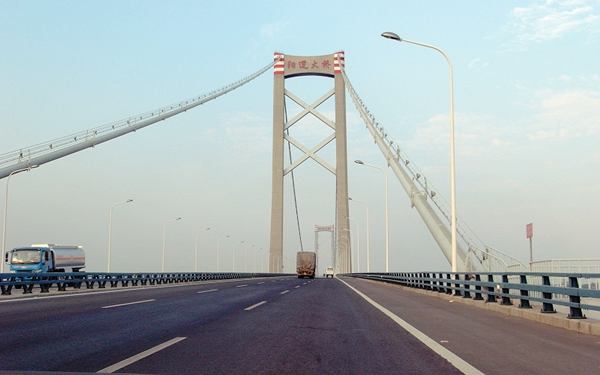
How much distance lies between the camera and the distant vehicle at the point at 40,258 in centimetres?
4191

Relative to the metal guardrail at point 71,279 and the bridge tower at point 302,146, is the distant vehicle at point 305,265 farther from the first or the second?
the metal guardrail at point 71,279

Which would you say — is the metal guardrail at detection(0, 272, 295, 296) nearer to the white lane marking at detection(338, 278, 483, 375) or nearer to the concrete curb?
the concrete curb

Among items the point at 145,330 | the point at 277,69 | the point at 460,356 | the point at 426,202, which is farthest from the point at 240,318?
the point at 277,69

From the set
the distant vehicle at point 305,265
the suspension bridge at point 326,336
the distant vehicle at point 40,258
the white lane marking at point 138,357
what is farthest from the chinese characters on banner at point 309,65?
the white lane marking at point 138,357

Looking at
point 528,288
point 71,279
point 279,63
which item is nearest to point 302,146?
point 279,63

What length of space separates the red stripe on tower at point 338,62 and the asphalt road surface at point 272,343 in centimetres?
7389

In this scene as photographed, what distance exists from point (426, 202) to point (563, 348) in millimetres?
30697

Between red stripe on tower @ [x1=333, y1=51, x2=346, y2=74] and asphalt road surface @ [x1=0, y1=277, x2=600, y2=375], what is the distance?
73.9 m

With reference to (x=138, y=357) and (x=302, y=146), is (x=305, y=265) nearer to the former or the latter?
(x=302, y=146)

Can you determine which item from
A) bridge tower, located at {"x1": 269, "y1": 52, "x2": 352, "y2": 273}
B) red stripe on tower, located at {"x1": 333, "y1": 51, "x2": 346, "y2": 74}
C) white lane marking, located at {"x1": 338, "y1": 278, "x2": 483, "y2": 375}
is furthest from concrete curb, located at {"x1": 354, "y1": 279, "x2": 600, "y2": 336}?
red stripe on tower, located at {"x1": 333, "y1": 51, "x2": 346, "y2": 74}

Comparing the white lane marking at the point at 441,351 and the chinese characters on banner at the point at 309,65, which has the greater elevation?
the chinese characters on banner at the point at 309,65

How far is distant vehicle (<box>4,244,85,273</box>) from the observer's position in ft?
137

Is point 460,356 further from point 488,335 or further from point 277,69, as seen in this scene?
point 277,69

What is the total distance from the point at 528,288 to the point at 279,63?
75372mm
